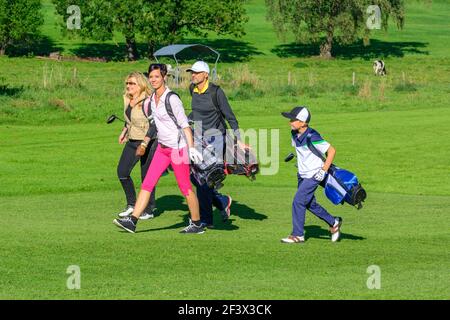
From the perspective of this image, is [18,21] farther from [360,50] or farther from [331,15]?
[360,50]

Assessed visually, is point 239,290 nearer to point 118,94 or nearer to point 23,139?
point 23,139

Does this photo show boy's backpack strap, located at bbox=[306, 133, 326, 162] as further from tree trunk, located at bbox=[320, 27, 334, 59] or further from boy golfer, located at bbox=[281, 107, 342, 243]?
tree trunk, located at bbox=[320, 27, 334, 59]

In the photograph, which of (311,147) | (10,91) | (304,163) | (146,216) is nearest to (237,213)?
(146,216)

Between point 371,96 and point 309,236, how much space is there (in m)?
30.4

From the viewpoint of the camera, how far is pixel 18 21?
75375 millimetres

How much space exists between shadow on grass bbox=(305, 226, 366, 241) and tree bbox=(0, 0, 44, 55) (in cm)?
6221

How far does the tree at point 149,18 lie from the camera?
246ft

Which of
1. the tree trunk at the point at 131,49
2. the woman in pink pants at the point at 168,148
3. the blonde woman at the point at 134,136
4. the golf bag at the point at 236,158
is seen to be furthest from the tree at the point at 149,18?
the woman in pink pants at the point at 168,148

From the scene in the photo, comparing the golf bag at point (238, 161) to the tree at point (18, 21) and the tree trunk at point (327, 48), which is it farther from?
the tree trunk at point (327, 48)

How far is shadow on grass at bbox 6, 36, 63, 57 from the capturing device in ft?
256

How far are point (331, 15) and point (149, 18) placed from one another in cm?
1284

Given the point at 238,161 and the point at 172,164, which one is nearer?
the point at 172,164

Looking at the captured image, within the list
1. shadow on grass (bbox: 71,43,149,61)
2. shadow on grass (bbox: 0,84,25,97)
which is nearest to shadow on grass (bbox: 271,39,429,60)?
shadow on grass (bbox: 71,43,149,61)
